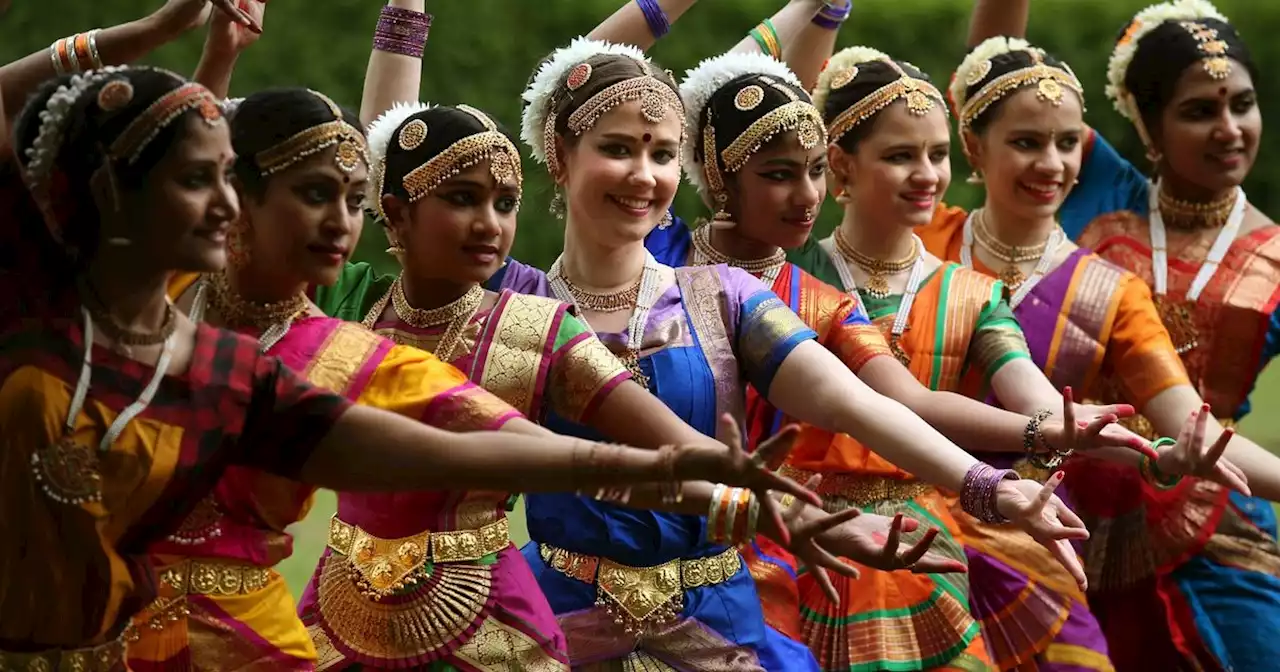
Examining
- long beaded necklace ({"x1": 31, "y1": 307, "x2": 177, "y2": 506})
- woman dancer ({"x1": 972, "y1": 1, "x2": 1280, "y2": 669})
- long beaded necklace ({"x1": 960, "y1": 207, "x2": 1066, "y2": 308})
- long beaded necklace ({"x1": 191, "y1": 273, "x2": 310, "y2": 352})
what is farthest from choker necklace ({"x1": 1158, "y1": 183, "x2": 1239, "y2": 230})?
long beaded necklace ({"x1": 31, "y1": 307, "x2": 177, "y2": 506})

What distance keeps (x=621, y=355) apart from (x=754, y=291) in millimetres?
264

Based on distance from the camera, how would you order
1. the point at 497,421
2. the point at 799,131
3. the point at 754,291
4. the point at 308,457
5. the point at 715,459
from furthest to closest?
the point at 799,131 → the point at 754,291 → the point at 497,421 → the point at 308,457 → the point at 715,459

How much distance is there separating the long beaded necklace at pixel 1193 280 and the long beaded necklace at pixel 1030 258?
0.28 m

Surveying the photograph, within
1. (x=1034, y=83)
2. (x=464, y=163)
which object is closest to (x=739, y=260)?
(x=464, y=163)

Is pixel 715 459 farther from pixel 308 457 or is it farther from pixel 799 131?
pixel 799 131

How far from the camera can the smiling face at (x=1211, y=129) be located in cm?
477

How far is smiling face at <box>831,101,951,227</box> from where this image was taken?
4133 millimetres

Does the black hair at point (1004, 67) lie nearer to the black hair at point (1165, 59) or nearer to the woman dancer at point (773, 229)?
the black hair at point (1165, 59)

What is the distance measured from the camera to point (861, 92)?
13.9 feet

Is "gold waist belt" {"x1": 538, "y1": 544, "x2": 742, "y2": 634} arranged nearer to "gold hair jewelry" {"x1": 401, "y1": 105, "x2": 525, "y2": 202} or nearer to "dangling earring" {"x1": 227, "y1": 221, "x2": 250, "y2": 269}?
"gold hair jewelry" {"x1": 401, "y1": 105, "x2": 525, "y2": 202}

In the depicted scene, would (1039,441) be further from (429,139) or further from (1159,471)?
(429,139)

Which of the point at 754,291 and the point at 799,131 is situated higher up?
the point at 799,131

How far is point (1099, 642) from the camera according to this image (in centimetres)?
421

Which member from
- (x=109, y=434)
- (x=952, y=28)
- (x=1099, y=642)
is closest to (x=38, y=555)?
(x=109, y=434)
